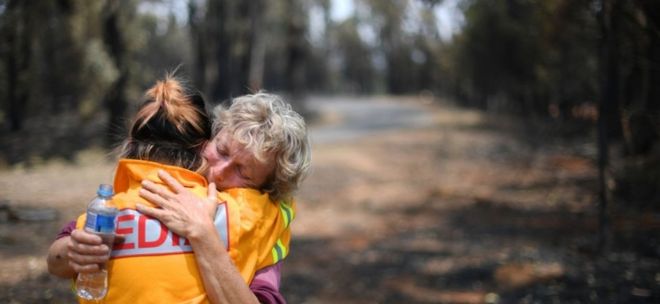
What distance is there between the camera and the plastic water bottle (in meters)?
1.59

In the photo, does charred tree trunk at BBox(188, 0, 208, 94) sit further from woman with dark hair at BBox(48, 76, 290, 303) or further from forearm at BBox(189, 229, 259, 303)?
forearm at BBox(189, 229, 259, 303)

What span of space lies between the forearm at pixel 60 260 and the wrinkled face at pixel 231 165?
1.45 feet

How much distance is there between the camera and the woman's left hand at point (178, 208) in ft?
5.55

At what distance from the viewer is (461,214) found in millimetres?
→ 10570

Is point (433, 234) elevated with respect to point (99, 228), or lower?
lower

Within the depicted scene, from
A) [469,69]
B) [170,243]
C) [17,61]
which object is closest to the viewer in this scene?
[170,243]

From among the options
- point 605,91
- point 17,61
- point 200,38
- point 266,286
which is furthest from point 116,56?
point 266,286

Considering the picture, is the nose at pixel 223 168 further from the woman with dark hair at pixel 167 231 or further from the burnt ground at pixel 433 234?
the burnt ground at pixel 433 234

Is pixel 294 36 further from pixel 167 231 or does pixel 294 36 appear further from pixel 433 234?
pixel 167 231

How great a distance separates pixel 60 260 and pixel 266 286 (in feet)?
1.90

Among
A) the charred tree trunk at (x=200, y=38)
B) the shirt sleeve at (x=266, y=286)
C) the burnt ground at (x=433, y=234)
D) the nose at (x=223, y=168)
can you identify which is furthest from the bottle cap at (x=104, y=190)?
the charred tree trunk at (x=200, y=38)

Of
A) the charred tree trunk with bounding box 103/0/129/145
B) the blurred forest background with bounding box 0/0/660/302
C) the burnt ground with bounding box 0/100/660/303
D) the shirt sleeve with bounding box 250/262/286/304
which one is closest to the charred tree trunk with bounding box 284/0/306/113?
the blurred forest background with bounding box 0/0/660/302

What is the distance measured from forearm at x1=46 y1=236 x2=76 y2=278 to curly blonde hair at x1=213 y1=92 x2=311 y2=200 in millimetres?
536

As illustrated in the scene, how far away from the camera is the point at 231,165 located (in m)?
1.90
